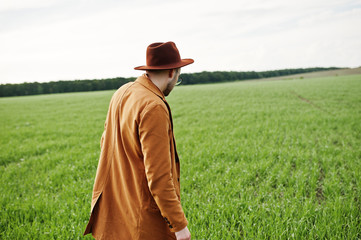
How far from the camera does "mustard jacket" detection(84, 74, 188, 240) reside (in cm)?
155

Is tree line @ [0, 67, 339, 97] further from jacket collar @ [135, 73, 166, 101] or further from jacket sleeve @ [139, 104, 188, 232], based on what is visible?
jacket sleeve @ [139, 104, 188, 232]

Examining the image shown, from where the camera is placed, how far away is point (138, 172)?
1740 millimetres

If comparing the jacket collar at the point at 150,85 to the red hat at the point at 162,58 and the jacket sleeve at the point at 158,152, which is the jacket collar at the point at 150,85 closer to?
the red hat at the point at 162,58

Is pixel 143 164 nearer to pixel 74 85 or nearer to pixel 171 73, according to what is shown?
pixel 171 73

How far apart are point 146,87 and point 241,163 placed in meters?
4.44

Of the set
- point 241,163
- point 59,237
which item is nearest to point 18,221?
point 59,237

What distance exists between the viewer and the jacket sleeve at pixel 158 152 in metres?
1.53

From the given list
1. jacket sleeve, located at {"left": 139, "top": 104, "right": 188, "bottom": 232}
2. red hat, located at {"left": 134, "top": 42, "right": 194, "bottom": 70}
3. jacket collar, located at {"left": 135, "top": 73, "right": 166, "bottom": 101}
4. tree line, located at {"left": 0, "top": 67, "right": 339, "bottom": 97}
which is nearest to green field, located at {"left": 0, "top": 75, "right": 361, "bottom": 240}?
jacket sleeve, located at {"left": 139, "top": 104, "right": 188, "bottom": 232}

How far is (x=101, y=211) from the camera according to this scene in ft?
6.36

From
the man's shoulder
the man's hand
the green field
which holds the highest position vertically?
the man's shoulder

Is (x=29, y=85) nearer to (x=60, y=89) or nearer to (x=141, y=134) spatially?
(x=60, y=89)

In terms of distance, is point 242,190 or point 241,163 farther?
point 241,163

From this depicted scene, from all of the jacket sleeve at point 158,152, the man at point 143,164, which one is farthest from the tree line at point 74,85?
the jacket sleeve at point 158,152

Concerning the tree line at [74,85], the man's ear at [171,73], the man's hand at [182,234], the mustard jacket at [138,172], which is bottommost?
the man's hand at [182,234]
